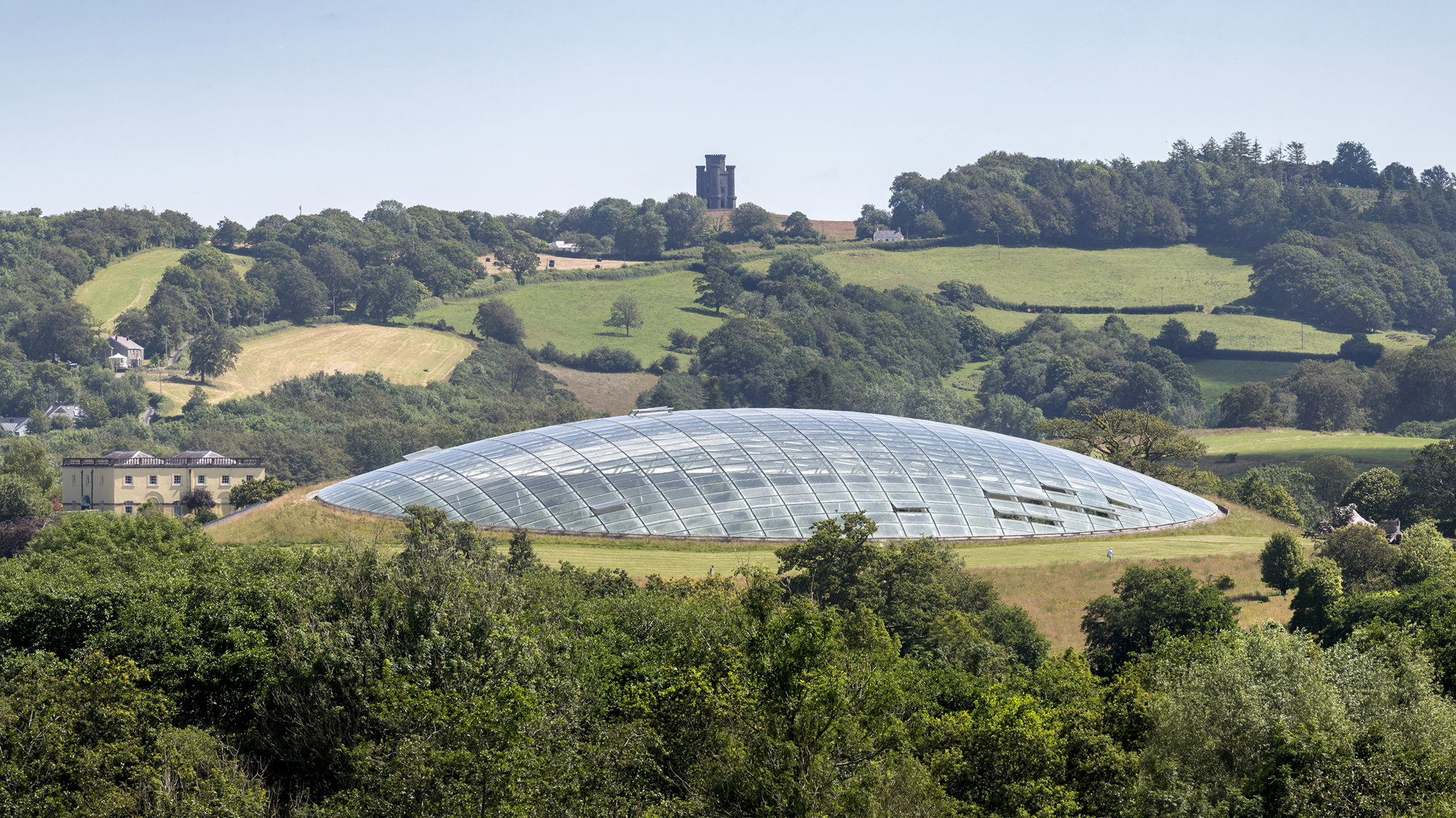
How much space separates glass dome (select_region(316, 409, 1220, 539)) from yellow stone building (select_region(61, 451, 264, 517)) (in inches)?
1881

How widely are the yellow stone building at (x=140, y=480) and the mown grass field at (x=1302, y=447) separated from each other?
106223 millimetres

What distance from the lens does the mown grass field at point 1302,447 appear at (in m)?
144

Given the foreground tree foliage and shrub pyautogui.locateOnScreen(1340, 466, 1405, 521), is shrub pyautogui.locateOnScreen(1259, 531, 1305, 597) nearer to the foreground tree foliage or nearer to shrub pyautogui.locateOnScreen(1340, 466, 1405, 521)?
the foreground tree foliage

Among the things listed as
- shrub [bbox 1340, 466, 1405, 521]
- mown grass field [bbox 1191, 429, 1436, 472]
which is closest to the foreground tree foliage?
shrub [bbox 1340, 466, 1405, 521]

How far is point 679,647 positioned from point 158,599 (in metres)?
18.5

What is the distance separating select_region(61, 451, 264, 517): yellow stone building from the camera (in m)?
124

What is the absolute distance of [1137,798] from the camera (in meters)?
31.2

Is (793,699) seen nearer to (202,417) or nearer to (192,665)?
(192,665)

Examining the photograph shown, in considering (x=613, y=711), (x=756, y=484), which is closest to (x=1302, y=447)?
(x=756, y=484)

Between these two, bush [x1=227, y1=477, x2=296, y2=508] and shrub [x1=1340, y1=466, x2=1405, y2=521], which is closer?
bush [x1=227, y1=477, x2=296, y2=508]

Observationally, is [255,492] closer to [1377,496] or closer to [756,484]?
[756,484]

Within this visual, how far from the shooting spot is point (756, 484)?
78.4 m

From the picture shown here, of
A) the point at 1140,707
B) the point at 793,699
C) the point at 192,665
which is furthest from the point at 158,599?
the point at 1140,707

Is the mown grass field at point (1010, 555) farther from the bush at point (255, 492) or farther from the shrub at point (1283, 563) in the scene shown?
the bush at point (255, 492)
